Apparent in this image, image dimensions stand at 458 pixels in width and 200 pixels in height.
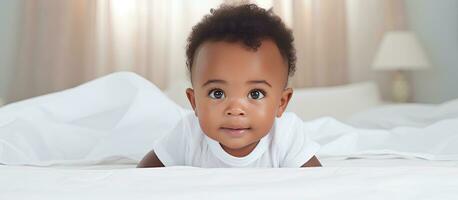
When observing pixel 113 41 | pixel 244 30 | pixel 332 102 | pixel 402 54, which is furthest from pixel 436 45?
pixel 244 30

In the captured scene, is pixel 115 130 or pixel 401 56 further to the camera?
pixel 401 56

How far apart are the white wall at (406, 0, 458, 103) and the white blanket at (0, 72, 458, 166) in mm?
1421

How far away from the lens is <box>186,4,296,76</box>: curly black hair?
83 centimetres

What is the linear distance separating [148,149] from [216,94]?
0.53 metres

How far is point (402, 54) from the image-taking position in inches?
109

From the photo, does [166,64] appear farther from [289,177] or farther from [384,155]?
[289,177]

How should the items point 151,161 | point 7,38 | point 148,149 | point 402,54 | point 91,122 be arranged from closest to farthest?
point 151,161 → point 148,149 → point 91,122 → point 402,54 → point 7,38

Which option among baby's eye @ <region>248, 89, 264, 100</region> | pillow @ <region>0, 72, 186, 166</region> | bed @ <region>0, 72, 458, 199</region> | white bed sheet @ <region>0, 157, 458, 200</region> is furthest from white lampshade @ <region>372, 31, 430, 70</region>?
white bed sheet @ <region>0, 157, 458, 200</region>

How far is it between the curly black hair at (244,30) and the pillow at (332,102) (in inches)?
60.5

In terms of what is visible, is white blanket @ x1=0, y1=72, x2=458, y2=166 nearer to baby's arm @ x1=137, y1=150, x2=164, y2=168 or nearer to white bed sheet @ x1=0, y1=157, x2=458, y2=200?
baby's arm @ x1=137, y1=150, x2=164, y2=168

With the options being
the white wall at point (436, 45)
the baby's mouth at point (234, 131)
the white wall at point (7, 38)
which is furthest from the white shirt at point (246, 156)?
the white wall at point (7, 38)

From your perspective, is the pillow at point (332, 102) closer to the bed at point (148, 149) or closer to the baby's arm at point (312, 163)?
the bed at point (148, 149)

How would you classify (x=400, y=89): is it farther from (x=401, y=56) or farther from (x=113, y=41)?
(x=113, y=41)

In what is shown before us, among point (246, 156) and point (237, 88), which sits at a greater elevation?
point (237, 88)
